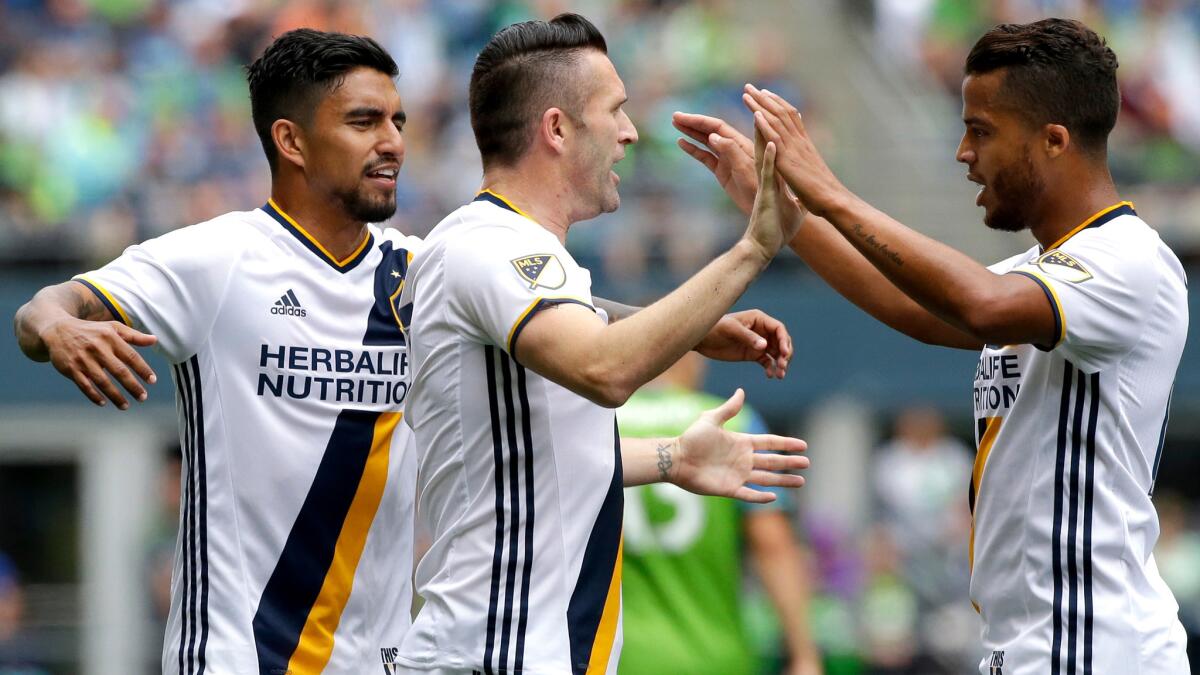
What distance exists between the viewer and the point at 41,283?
14398 mm

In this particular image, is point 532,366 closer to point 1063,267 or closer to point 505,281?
point 505,281

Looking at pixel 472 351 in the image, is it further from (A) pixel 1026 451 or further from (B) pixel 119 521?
(B) pixel 119 521

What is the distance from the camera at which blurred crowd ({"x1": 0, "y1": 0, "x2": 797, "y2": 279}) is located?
48.1ft

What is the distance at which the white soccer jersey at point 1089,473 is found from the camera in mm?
4699

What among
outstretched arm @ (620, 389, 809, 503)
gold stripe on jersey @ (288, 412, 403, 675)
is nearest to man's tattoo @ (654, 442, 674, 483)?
outstretched arm @ (620, 389, 809, 503)

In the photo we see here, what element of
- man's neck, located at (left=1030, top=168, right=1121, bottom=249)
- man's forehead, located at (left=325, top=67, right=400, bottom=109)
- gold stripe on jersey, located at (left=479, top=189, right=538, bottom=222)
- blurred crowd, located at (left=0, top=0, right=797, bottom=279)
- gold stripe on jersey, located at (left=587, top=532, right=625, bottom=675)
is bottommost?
gold stripe on jersey, located at (left=587, top=532, right=625, bottom=675)

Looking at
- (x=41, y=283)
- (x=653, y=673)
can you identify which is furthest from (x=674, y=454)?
(x=41, y=283)

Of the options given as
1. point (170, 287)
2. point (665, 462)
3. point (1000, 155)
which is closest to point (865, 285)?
point (1000, 155)

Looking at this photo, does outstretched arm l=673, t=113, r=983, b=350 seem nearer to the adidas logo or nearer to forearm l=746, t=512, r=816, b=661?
the adidas logo

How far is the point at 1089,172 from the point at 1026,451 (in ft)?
2.62

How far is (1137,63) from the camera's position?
16.8m

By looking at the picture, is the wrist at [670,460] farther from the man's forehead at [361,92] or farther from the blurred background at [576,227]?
the blurred background at [576,227]

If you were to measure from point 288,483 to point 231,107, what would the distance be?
10929 mm

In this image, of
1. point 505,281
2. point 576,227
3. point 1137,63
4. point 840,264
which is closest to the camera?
point 505,281
